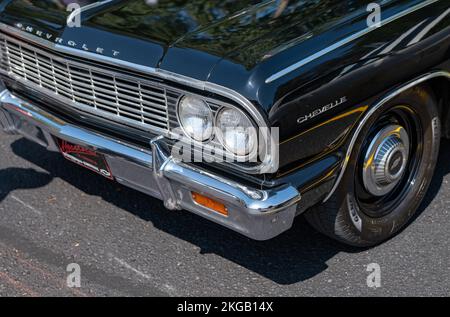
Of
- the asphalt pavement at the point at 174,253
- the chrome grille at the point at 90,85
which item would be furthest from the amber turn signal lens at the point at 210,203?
the asphalt pavement at the point at 174,253

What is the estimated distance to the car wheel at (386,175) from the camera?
3471 mm

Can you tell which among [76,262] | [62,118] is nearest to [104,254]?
[76,262]

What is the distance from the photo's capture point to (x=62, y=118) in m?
3.75

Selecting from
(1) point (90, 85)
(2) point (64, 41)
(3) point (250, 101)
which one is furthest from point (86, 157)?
(3) point (250, 101)

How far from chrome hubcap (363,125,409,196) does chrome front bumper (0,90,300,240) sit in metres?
0.61

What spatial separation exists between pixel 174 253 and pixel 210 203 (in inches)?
26.4

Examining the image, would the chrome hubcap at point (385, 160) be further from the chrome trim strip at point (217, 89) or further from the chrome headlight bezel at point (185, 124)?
the chrome headlight bezel at point (185, 124)

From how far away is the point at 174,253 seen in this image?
374 cm

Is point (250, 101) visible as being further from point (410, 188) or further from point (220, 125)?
point (410, 188)

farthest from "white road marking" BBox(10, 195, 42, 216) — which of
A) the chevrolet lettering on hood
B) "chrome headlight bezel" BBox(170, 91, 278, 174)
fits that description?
"chrome headlight bezel" BBox(170, 91, 278, 174)

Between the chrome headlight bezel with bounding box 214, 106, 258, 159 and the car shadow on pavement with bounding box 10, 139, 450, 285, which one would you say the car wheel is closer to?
the car shadow on pavement with bounding box 10, 139, 450, 285

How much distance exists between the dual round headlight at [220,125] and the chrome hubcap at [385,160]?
74 centimetres

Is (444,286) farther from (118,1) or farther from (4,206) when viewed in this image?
(4,206)

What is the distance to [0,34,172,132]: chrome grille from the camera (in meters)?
3.30
